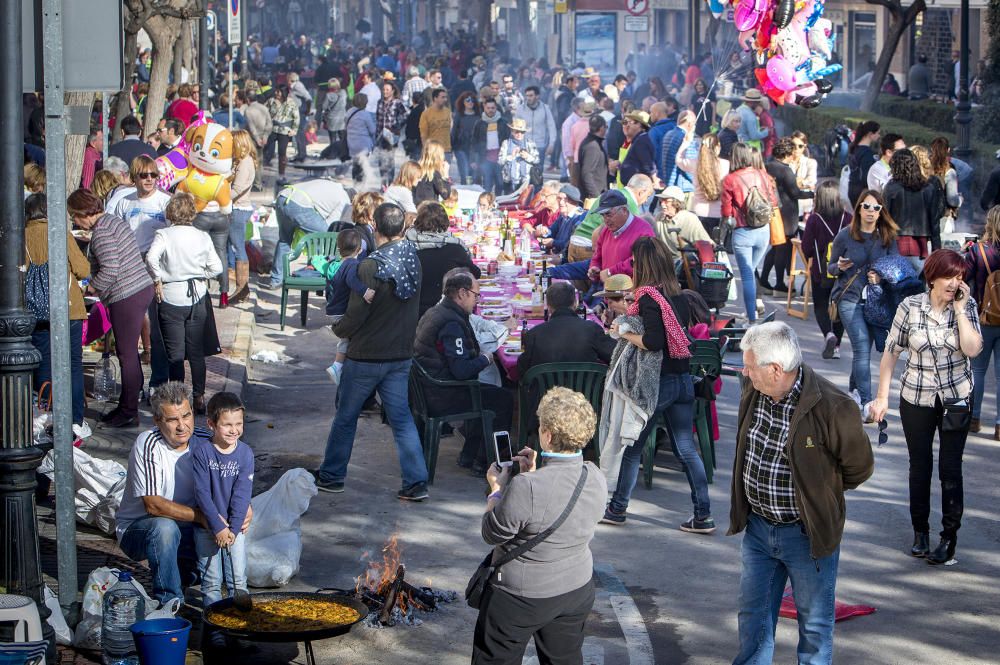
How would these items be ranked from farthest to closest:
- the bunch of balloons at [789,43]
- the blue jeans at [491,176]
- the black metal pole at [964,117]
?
the black metal pole at [964,117]
the blue jeans at [491,176]
the bunch of balloons at [789,43]

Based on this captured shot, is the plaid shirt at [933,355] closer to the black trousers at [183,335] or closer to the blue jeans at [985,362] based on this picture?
the blue jeans at [985,362]

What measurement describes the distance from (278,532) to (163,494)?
1.29 metres

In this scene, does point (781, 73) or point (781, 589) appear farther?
point (781, 73)

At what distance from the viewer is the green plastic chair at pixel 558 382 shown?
9430mm

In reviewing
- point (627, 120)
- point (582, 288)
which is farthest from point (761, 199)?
point (627, 120)

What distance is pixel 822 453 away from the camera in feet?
18.8

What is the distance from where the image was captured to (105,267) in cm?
1017

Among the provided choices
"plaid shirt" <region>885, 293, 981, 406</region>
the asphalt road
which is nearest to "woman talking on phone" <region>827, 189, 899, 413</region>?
the asphalt road

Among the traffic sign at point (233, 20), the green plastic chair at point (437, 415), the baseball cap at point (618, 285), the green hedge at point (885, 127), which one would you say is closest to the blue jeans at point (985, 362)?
the baseball cap at point (618, 285)

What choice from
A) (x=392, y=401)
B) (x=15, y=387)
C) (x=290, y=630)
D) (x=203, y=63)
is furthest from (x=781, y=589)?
(x=203, y=63)

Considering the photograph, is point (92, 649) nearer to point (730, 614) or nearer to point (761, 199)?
point (730, 614)

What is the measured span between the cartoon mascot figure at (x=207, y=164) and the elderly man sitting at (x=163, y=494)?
304 inches

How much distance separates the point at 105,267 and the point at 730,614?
16.7 feet

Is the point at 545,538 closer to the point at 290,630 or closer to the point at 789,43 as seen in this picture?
the point at 290,630
